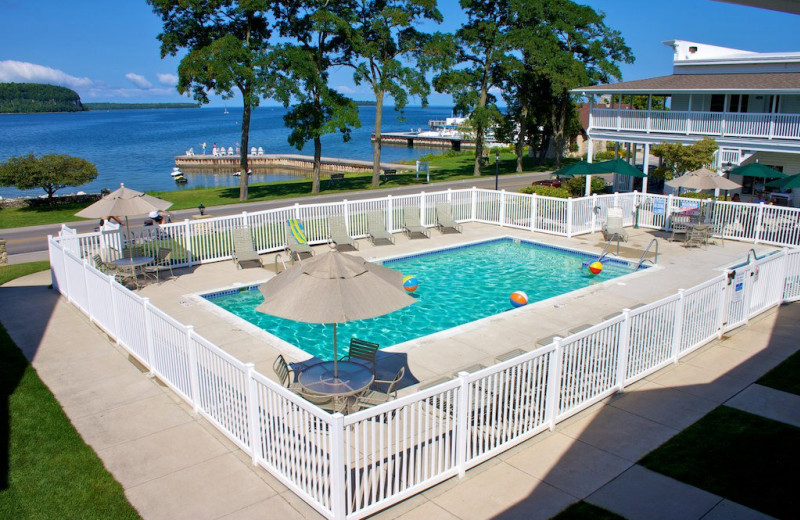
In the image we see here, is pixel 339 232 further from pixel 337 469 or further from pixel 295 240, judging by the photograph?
pixel 337 469

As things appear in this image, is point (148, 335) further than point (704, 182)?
No

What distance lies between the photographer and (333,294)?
7.66 m

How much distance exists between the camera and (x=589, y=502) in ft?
21.7

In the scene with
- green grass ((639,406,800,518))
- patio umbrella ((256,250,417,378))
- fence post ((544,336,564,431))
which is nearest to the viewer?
green grass ((639,406,800,518))

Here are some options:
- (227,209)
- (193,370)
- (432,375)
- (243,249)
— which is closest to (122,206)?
(243,249)

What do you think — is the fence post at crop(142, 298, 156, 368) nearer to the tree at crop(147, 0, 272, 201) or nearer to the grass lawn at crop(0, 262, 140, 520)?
the grass lawn at crop(0, 262, 140, 520)

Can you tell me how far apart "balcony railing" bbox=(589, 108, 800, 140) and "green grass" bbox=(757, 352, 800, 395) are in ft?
50.1

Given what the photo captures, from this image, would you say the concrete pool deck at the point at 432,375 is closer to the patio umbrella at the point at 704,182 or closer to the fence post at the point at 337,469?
the fence post at the point at 337,469

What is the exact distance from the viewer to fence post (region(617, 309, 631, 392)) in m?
8.85

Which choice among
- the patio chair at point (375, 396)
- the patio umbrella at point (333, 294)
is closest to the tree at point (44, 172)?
the patio umbrella at point (333, 294)

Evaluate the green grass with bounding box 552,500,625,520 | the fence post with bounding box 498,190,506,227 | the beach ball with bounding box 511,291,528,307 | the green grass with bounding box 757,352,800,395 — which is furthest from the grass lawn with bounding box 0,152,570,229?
the green grass with bounding box 757,352,800,395

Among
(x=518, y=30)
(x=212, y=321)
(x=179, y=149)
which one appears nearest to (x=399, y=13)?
(x=518, y=30)

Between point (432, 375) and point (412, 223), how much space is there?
11.3 metres

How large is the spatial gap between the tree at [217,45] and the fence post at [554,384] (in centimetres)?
2513
